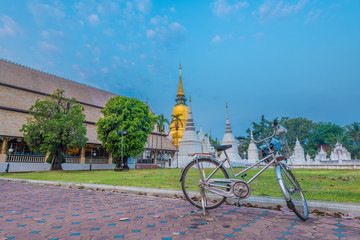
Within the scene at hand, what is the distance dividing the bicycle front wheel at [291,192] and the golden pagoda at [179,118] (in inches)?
1654

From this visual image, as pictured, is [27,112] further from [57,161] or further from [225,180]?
[225,180]

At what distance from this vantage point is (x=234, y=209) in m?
3.71

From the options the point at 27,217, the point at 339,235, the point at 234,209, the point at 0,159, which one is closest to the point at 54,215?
the point at 27,217

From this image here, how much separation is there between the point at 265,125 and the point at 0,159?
76.2 metres

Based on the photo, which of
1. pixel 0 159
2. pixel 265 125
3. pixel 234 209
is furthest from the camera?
pixel 265 125

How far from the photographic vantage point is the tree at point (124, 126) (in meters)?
20.7

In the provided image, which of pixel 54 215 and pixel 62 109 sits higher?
pixel 62 109

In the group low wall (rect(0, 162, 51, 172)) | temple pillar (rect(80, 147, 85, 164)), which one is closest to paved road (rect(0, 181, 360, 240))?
low wall (rect(0, 162, 51, 172))

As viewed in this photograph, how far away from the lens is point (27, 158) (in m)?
21.7

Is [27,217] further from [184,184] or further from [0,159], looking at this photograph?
[0,159]

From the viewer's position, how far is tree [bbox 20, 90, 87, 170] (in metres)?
17.9

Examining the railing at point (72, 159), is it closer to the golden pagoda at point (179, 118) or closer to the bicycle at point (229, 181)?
the golden pagoda at point (179, 118)

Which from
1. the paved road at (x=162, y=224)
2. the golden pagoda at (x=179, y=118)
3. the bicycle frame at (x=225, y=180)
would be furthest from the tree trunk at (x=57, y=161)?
the golden pagoda at (x=179, y=118)

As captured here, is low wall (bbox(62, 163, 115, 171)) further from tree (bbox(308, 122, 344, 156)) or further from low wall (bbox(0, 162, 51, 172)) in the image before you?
tree (bbox(308, 122, 344, 156))
